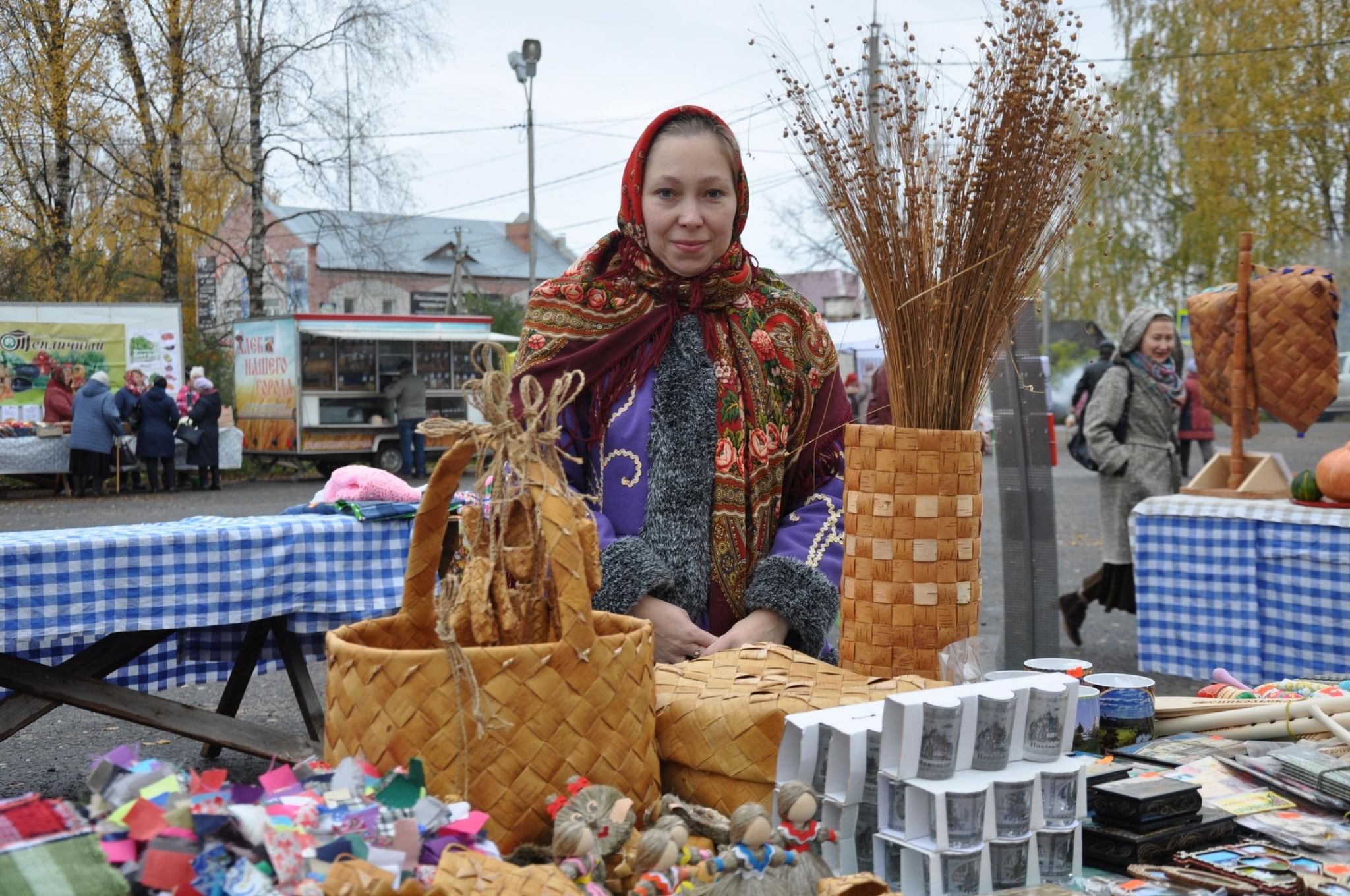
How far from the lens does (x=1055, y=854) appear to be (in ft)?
4.16

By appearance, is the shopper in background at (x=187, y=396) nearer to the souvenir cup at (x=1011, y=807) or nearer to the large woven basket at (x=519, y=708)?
the large woven basket at (x=519, y=708)

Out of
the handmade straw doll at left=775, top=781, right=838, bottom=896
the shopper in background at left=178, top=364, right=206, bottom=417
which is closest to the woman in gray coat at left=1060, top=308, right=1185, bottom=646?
the handmade straw doll at left=775, top=781, right=838, bottom=896

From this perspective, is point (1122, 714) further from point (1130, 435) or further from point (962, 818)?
point (1130, 435)

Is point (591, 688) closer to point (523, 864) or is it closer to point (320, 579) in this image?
point (523, 864)

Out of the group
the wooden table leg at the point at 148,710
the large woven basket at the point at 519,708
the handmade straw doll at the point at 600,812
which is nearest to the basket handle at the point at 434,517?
the large woven basket at the point at 519,708

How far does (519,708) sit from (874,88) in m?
1.08

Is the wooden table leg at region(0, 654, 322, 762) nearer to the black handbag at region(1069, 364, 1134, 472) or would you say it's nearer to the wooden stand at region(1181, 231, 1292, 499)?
the wooden stand at region(1181, 231, 1292, 499)

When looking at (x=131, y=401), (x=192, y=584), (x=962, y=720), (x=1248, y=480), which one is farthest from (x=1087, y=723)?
(x=131, y=401)

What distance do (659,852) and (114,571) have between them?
3.01m

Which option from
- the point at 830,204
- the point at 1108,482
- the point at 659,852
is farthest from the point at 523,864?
the point at 1108,482

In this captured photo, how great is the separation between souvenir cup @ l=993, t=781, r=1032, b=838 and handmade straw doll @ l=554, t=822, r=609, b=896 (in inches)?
16.5

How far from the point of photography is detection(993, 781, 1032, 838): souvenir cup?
4.02ft

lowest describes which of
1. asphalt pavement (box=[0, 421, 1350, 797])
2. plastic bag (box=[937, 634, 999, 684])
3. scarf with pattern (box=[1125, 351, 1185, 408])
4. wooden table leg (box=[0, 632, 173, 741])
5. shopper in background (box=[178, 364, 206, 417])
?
asphalt pavement (box=[0, 421, 1350, 797])

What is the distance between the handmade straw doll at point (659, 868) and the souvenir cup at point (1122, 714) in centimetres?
82
